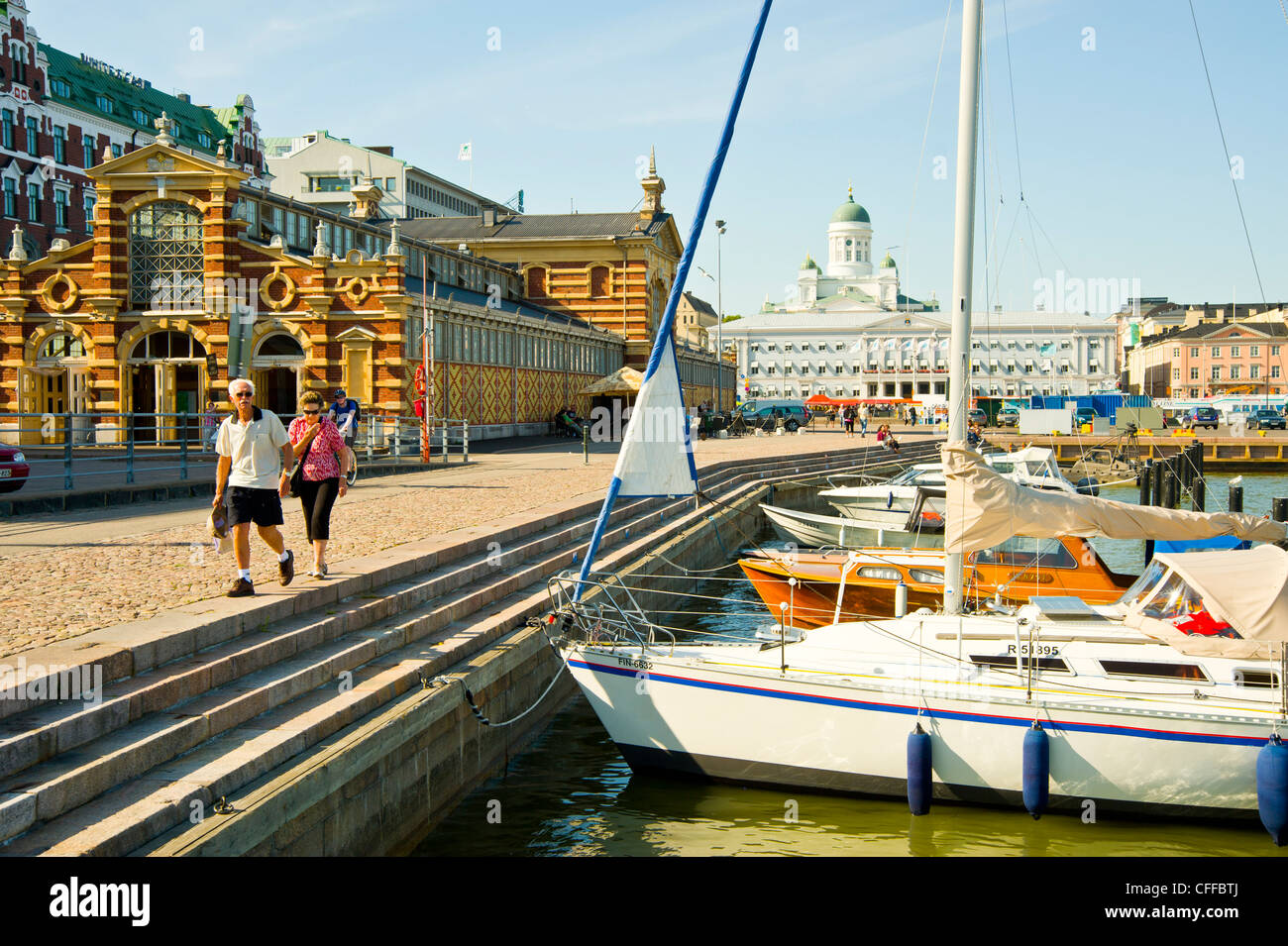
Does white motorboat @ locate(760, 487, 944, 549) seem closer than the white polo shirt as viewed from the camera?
No

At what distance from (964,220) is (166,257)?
30500mm

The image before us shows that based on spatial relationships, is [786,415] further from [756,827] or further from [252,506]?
[252,506]

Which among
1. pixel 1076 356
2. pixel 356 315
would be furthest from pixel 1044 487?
pixel 1076 356

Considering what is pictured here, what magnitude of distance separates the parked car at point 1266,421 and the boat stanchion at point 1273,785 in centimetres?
7902

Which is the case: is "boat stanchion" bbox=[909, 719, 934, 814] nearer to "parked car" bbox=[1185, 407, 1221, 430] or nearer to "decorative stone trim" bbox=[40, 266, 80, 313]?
"decorative stone trim" bbox=[40, 266, 80, 313]

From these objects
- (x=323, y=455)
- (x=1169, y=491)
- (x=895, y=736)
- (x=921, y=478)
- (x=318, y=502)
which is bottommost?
(x=895, y=736)

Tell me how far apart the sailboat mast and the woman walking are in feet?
24.7

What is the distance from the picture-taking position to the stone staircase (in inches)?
269

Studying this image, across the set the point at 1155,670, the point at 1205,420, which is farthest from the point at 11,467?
the point at 1205,420

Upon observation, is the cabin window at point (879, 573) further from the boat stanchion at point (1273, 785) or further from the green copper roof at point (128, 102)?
the green copper roof at point (128, 102)

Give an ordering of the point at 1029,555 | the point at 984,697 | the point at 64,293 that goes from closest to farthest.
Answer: the point at 984,697
the point at 1029,555
the point at 64,293

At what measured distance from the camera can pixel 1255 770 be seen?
1057 centimetres

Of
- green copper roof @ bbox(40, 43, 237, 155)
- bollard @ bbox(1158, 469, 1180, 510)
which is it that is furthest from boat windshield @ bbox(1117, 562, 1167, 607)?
green copper roof @ bbox(40, 43, 237, 155)

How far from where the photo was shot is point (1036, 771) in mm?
10547
